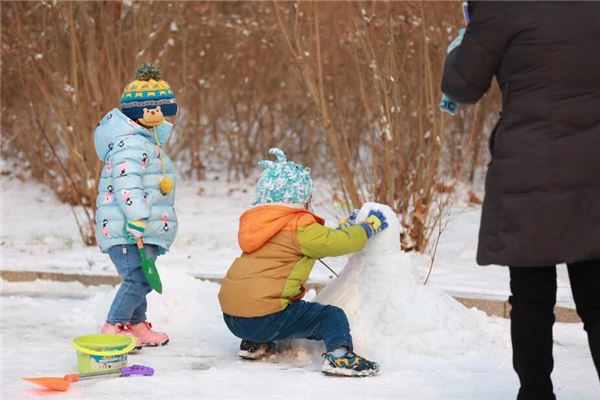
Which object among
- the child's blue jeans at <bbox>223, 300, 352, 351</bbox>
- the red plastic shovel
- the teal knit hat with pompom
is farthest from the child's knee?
the red plastic shovel

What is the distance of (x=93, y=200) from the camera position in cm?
802

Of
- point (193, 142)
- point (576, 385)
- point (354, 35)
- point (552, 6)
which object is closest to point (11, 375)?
point (576, 385)

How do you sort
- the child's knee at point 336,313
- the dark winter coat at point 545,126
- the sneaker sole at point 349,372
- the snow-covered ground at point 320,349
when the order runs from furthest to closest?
the child's knee at point 336,313 < the sneaker sole at point 349,372 < the snow-covered ground at point 320,349 < the dark winter coat at point 545,126

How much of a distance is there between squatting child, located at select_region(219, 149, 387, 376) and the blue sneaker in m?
0.08

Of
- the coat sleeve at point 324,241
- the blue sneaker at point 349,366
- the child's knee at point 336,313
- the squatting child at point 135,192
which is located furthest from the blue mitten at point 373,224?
the squatting child at point 135,192

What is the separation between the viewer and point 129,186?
478cm

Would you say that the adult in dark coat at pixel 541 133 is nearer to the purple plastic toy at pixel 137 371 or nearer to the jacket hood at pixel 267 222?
the jacket hood at pixel 267 222

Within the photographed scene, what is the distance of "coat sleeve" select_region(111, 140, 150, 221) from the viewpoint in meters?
4.77

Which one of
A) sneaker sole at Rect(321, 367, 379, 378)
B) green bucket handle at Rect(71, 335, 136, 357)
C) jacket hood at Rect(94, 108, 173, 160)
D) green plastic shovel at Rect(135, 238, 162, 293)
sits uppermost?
jacket hood at Rect(94, 108, 173, 160)

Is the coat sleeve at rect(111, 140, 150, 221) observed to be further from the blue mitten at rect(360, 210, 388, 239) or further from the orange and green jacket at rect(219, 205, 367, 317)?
the blue mitten at rect(360, 210, 388, 239)

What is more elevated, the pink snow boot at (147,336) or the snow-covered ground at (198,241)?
the pink snow boot at (147,336)

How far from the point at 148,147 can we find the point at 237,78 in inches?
227

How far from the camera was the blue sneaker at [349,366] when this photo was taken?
424 centimetres

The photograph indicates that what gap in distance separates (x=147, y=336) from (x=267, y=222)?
37.6 inches
